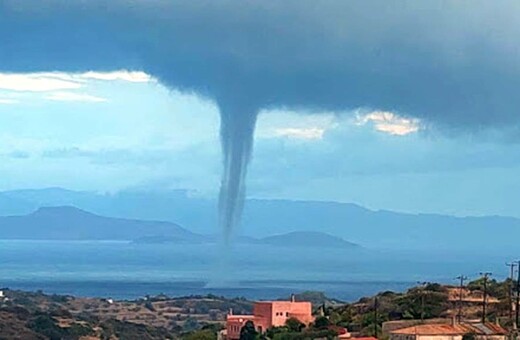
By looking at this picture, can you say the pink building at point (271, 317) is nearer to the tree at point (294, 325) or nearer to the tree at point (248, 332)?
the tree at point (248, 332)

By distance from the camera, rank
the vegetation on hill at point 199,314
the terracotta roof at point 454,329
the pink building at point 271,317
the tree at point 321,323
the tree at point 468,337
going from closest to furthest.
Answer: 1. the tree at point 468,337
2. the terracotta roof at point 454,329
3. the tree at point 321,323
4. the vegetation on hill at point 199,314
5. the pink building at point 271,317

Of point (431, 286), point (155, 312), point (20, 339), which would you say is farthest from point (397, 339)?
point (155, 312)

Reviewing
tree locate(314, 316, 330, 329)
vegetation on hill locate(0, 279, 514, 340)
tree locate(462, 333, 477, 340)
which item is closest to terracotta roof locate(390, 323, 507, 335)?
tree locate(462, 333, 477, 340)

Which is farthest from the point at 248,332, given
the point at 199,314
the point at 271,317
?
the point at 199,314

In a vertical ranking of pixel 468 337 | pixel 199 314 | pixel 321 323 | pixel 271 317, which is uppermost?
pixel 199 314

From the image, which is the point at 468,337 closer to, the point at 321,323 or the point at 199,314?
the point at 321,323

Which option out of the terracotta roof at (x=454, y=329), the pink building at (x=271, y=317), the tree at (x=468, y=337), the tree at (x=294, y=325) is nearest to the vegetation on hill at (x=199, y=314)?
the tree at (x=294, y=325)
